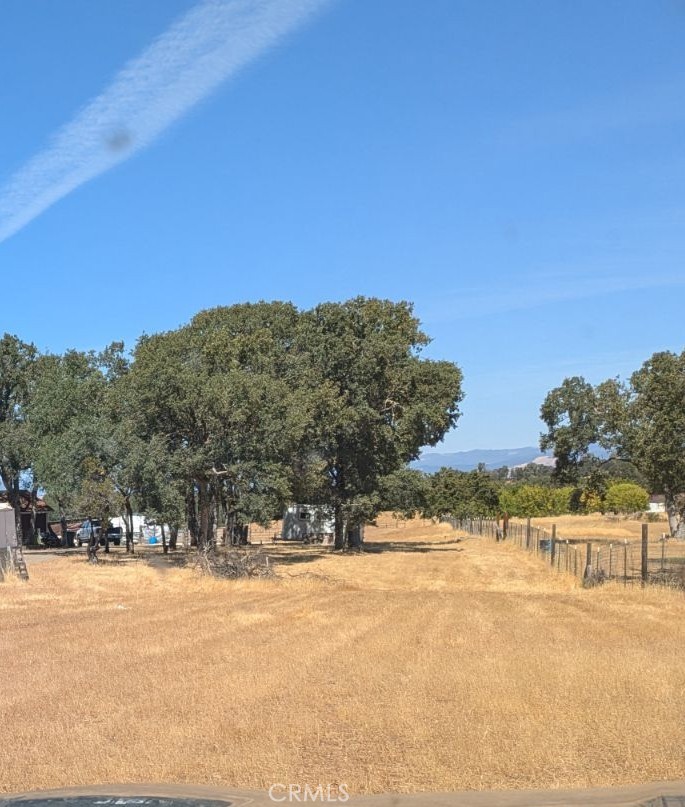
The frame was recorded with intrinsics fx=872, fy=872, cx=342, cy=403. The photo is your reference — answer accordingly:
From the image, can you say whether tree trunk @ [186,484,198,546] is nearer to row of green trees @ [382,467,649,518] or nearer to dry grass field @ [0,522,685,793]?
row of green trees @ [382,467,649,518]

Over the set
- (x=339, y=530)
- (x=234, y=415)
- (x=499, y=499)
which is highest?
(x=234, y=415)

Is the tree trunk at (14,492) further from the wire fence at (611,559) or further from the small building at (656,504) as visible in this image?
the small building at (656,504)

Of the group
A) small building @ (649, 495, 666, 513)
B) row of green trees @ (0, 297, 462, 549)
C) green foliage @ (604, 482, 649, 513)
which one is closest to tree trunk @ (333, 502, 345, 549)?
row of green trees @ (0, 297, 462, 549)

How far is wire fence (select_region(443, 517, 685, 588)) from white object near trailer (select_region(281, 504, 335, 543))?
44.8ft

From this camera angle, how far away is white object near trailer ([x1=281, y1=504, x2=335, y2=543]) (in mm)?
65812

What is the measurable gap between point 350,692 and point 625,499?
98.8m

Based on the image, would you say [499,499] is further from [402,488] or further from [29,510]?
[29,510]

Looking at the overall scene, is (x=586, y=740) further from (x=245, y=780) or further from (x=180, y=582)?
(x=180, y=582)

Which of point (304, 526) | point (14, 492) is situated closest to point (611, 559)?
point (14, 492)

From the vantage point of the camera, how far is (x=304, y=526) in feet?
230

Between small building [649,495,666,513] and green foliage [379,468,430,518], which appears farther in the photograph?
small building [649,495,666,513]

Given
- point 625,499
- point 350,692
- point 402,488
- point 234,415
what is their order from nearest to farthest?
point 350,692 < point 234,415 < point 402,488 < point 625,499

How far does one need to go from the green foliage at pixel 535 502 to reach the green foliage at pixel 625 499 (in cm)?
714

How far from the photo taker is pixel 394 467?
51.2 m
